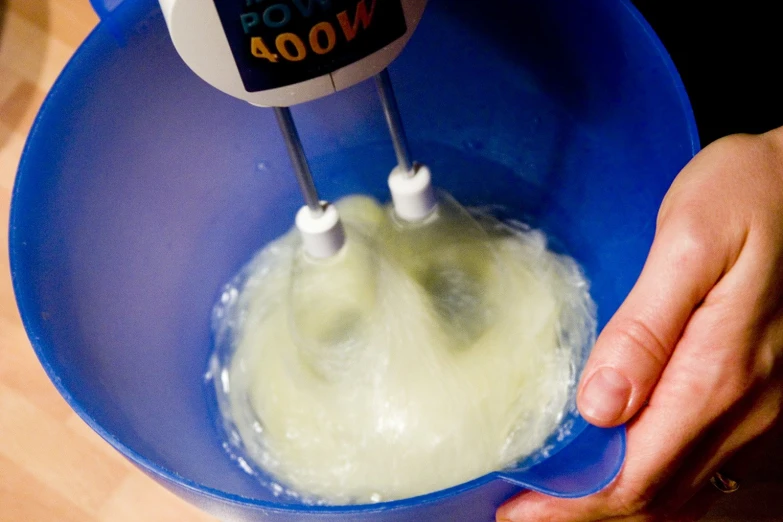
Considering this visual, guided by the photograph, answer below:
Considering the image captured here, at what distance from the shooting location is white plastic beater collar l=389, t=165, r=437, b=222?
→ 456 mm

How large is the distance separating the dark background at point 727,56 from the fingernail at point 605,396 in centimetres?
26

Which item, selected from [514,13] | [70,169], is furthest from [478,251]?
[70,169]

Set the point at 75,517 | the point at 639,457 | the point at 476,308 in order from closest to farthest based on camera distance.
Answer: the point at 639,457, the point at 75,517, the point at 476,308

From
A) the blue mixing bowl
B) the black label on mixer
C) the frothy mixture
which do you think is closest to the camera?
the black label on mixer

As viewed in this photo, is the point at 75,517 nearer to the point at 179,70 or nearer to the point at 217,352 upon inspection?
the point at 217,352

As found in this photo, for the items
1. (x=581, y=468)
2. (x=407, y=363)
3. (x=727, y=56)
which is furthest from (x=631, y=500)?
(x=727, y=56)

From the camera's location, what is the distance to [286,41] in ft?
0.99

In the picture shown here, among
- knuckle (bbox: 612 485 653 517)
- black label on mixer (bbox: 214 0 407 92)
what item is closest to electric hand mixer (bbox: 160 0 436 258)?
black label on mixer (bbox: 214 0 407 92)

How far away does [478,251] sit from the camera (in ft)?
2.05

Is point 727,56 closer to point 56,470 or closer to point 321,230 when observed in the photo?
point 321,230

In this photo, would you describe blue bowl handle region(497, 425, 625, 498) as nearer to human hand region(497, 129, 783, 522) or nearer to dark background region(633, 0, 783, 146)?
human hand region(497, 129, 783, 522)

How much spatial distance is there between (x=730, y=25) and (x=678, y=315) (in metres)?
0.23

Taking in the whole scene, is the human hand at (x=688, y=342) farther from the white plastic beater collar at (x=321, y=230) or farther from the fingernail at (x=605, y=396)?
the white plastic beater collar at (x=321, y=230)

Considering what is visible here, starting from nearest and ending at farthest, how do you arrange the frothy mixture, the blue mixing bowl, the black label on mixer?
the black label on mixer, the blue mixing bowl, the frothy mixture
